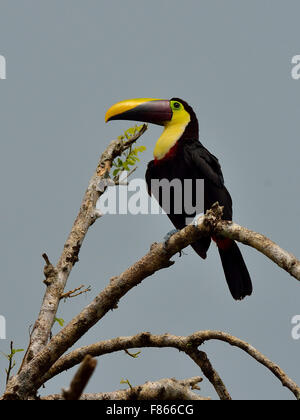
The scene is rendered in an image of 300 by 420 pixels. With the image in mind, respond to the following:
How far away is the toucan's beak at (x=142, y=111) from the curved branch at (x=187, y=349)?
138 inches

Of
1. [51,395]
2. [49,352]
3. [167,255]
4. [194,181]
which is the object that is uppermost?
[194,181]

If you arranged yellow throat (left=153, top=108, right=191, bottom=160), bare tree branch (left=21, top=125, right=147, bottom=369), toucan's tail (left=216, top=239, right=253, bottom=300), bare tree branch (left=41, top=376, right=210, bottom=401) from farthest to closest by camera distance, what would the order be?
yellow throat (left=153, top=108, right=191, bottom=160) < toucan's tail (left=216, top=239, right=253, bottom=300) < bare tree branch (left=21, top=125, right=147, bottom=369) < bare tree branch (left=41, top=376, right=210, bottom=401)

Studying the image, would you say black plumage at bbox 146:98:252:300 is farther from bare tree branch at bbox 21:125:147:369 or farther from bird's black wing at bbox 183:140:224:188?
bare tree branch at bbox 21:125:147:369

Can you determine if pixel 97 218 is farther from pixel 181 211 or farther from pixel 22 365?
pixel 22 365

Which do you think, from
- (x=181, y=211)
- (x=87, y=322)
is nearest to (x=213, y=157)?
(x=181, y=211)

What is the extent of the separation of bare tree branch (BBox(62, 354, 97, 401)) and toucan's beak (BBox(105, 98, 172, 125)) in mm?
5670

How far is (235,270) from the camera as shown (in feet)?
23.4

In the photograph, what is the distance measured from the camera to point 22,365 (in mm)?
6047

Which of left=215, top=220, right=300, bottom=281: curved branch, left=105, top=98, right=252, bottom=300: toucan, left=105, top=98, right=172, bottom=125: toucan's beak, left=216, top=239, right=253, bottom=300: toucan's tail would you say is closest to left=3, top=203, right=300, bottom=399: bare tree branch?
left=215, top=220, right=300, bottom=281: curved branch

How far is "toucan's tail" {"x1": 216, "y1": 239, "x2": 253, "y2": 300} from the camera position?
705 cm

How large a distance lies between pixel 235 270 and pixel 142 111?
2729mm

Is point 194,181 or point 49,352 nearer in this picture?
point 49,352

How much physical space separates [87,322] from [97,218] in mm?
1782
